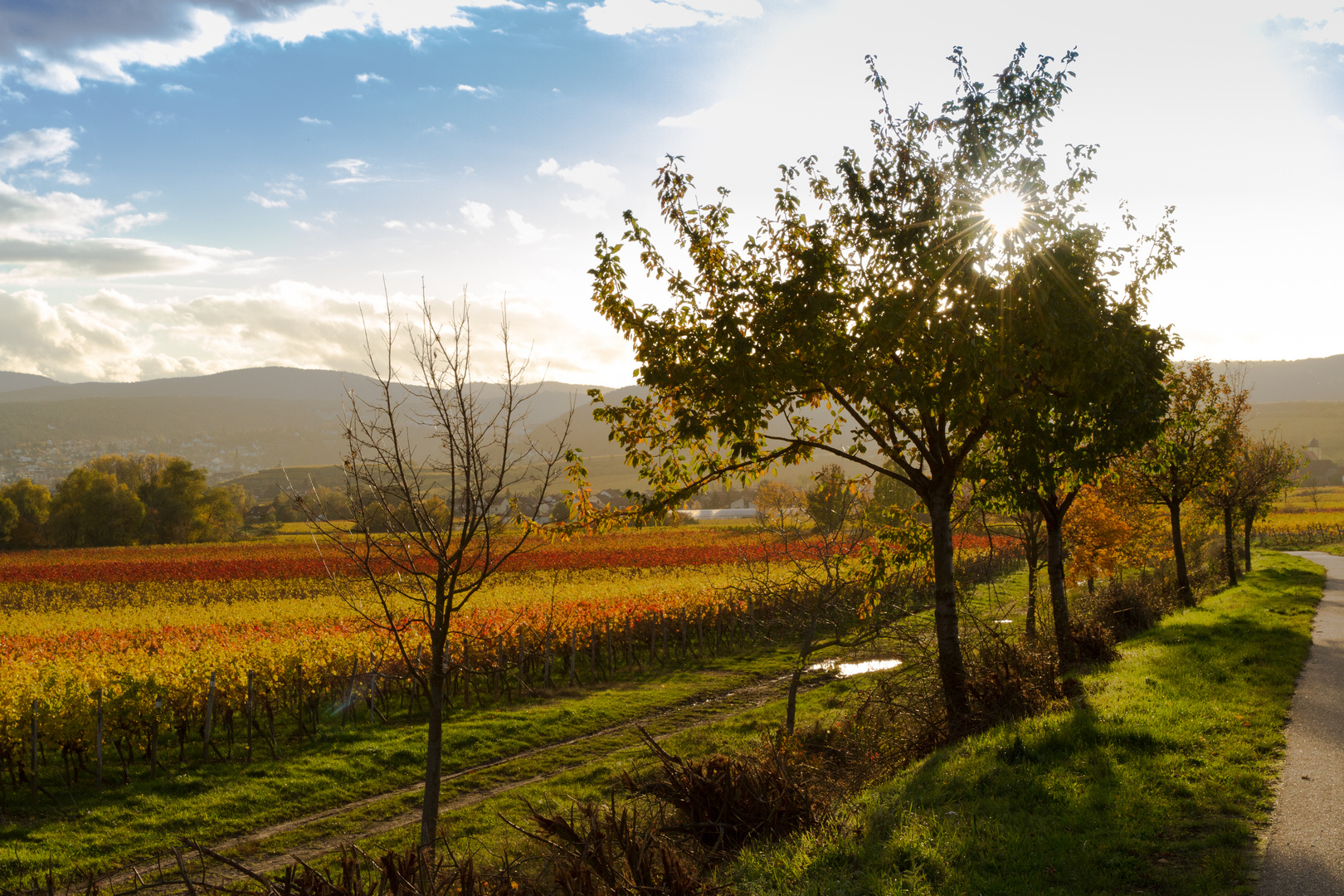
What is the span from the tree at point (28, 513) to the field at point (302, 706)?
5729cm

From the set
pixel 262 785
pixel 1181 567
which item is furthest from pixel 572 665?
pixel 1181 567

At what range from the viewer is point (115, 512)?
245ft

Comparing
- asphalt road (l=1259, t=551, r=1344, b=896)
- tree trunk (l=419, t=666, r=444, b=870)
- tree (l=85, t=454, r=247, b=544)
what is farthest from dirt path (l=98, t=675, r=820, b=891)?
tree (l=85, t=454, r=247, b=544)

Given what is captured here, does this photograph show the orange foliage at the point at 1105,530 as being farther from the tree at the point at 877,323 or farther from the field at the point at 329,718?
the tree at the point at 877,323

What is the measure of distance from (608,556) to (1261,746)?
4097 cm

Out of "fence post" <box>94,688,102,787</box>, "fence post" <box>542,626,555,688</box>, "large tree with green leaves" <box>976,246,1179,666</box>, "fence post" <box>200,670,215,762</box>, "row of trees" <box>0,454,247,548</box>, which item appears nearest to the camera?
"large tree with green leaves" <box>976,246,1179,666</box>

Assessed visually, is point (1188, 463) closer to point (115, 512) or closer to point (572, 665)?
point (572, 665)

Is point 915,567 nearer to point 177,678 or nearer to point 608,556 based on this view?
point 177,678

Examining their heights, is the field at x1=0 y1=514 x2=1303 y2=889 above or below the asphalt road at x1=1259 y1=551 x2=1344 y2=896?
below

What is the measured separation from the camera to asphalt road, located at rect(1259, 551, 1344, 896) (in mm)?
5188

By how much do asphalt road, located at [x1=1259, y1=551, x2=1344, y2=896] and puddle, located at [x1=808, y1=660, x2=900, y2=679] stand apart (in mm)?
10827

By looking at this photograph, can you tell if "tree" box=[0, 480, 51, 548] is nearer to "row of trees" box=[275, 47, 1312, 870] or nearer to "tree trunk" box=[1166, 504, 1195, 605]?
"row of trees" box=[275, 47, 1312, 870]

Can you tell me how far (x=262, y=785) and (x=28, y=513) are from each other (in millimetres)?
89683

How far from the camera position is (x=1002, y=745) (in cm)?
836
